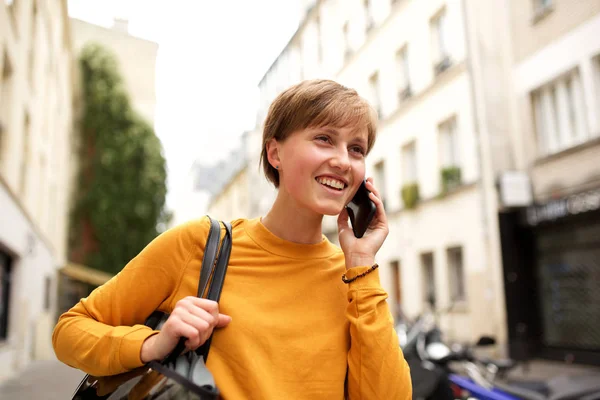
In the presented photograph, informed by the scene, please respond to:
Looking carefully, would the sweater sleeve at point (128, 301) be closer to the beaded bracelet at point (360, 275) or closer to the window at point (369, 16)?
the beaded bracelet at point (360, 275)

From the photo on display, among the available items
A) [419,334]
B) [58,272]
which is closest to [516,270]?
[419,334]

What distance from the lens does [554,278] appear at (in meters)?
8.74

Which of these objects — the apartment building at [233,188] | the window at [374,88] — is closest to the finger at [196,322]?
the window at [374,88]

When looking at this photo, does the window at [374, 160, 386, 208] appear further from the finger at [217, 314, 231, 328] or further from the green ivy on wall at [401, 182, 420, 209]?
the finger at [217, 314, 231, 328]

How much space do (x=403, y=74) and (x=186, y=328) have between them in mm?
11705

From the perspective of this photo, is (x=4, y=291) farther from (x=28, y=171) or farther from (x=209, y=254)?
(x=209, y=254)

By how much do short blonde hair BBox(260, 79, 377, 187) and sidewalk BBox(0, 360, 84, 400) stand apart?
17.2 ft

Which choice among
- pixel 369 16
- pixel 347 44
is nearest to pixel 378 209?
pixel 347 44

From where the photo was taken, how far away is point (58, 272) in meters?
15.5

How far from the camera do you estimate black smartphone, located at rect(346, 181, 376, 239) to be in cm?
131

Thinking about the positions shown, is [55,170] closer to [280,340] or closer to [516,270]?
[516,270]

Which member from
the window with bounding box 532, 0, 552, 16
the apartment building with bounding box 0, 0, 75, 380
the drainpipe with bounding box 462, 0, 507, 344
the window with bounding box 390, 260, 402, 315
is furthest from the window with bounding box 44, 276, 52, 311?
the window with bounding box 532, 0, 552, 16

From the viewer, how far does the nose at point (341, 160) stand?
118cm

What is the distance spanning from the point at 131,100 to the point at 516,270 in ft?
48.7
